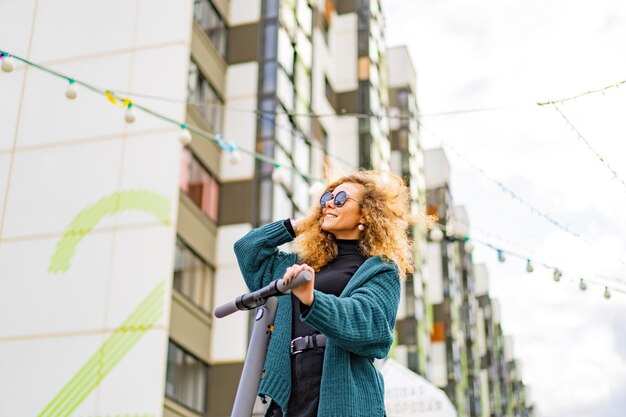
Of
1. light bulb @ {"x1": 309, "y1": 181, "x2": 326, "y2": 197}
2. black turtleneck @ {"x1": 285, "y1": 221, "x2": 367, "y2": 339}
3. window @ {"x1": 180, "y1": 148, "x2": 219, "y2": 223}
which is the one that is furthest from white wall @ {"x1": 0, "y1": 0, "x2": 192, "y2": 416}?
black turtleneck @ {"x1": 285, "y1": 221, "x2": 367, "y2": 339}

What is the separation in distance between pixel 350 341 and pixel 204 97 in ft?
59.8

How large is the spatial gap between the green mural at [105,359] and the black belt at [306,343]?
13708 millimetres

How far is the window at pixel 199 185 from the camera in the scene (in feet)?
63.4

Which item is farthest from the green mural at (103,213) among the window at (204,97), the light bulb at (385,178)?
the light bulb at (385,178)

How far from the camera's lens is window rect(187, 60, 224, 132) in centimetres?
1998

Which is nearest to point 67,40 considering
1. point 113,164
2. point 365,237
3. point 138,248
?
point 113,164

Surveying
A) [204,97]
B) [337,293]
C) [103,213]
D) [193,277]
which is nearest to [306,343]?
[337,293]

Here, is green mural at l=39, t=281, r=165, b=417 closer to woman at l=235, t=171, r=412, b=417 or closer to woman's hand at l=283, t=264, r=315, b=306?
woman at l=235, t=171, r=412, b=417

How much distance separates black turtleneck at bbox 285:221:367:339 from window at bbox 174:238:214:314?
15082 mm

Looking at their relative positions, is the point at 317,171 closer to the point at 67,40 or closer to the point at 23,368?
the point at 67,40

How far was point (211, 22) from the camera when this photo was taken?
71.6 feet

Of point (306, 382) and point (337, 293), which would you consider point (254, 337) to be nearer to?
point (306, 382)

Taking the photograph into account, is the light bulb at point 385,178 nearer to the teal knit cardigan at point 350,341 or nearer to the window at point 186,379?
the teal knit cardigan at point 350,341

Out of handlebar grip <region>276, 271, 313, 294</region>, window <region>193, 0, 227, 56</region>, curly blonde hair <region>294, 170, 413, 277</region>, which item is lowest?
handlebar grip <region>276, 271, 313, 294</region>
